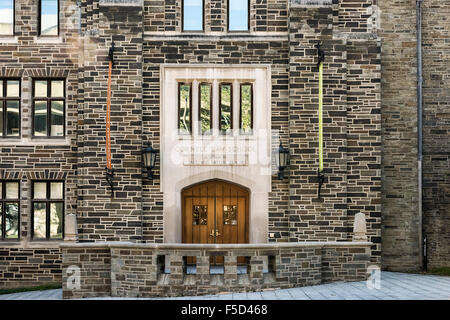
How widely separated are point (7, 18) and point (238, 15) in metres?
5.76

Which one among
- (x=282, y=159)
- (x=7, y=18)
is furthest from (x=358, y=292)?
(x=7, y=18)

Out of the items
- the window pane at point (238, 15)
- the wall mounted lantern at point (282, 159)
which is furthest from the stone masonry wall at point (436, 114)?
the window pane at point (238, 15)

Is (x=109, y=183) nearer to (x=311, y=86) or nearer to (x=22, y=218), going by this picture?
(x=22, y=218)

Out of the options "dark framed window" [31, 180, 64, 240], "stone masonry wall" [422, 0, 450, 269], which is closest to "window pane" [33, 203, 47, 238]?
"dark framed window" [31, 180, 64, 240]

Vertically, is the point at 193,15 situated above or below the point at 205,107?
above

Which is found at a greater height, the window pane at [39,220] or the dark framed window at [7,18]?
the dark framed window at [7,18]

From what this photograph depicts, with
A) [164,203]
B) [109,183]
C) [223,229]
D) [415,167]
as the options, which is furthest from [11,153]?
[415,167]

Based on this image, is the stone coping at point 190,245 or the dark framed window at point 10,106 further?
the dark framed window at point 10,106

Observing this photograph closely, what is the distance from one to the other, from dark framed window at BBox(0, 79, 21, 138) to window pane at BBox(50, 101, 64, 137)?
0.88 metres

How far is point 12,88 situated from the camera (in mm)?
13516

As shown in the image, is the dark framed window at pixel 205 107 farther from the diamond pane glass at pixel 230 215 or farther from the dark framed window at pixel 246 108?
the diamond pane glass at pixel 230 215

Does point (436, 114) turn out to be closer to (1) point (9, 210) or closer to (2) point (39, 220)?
(2) point (39, 220)

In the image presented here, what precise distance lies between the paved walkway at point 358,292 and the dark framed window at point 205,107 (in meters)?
4.59

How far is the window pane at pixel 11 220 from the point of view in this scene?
44.0ft
